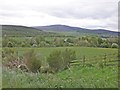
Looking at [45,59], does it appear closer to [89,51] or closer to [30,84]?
[89,51]

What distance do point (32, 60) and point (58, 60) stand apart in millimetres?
1499

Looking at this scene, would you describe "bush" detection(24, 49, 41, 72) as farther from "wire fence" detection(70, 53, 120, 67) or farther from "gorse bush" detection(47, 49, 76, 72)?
"wire fence" detection(70, 53, 120, 67)

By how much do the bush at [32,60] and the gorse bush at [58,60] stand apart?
0.69 meters

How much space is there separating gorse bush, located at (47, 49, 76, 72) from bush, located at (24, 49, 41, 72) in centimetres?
69

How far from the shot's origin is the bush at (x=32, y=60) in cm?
1156

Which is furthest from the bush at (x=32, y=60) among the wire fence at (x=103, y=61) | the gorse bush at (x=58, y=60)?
the wire fence at (x=103, y=61)

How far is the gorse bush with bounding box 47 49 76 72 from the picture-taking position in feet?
41.9

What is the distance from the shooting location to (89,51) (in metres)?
16.8

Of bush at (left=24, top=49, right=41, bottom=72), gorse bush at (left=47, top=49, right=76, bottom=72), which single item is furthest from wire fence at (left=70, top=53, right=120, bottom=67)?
bush at (left=24, top=49, right=41, bottom=72)

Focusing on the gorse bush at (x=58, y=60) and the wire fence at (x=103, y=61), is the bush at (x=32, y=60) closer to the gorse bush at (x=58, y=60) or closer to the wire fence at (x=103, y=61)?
the gorse bush at (x=58, y=60)

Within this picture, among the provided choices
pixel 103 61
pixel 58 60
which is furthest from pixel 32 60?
pixel 103 61

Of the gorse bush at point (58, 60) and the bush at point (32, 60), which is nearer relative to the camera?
the bush at point (32, 60)

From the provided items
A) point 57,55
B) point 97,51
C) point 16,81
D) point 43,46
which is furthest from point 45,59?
point 16,81

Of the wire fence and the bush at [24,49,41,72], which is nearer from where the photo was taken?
the bush at [24,49,41,72]
